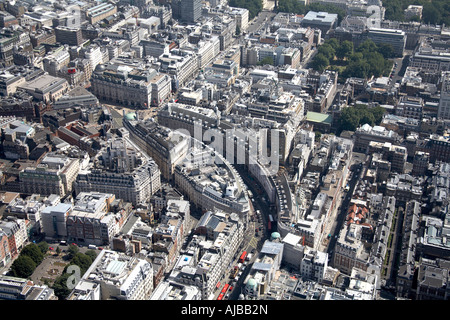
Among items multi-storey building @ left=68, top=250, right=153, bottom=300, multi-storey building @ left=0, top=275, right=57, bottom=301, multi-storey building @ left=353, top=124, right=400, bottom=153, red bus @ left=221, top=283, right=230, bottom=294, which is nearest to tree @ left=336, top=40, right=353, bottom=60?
→ multi-storey building @ left=353, top=124, right=400, bottom=153

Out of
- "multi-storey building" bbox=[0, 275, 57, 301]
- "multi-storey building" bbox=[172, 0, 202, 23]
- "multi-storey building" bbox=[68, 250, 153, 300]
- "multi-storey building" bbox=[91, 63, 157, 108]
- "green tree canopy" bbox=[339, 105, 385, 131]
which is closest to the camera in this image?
"multi-storey building" bbox=[68, 250, 153, 300]

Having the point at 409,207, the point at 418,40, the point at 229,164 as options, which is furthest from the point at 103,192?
the point at 418,40

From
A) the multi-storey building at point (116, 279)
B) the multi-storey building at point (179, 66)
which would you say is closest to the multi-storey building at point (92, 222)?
the multi-storey building at point (116, 279)

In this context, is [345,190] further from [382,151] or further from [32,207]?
[32,207]

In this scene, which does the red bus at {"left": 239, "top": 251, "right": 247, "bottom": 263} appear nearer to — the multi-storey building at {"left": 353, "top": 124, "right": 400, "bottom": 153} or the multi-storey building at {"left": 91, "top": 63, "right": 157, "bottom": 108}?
the multi-storey building at {"left": 353, "top": 124, "right": 400, "bottom": 153}

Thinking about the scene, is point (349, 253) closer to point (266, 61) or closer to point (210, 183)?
point (210, 183)

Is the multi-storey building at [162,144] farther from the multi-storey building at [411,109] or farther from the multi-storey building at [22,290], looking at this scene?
the multi-storey building at [411,109]
